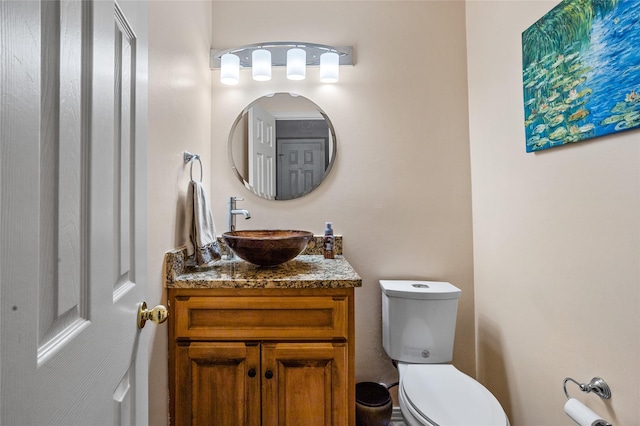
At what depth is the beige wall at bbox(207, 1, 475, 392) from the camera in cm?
184

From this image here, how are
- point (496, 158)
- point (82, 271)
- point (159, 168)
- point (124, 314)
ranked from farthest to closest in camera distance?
1. point (496, 158)
2. point (159, 168)
3. point (124, 314)
4. point (82, 271)

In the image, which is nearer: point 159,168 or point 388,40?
point 159,168

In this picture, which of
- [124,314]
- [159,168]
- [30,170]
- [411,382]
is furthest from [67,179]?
[411,382]

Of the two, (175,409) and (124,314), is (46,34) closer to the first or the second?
(124,314)

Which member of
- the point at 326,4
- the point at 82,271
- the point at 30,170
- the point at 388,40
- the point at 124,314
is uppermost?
the point at 326,4

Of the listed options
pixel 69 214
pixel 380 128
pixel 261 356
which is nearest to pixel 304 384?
pixel 261 356

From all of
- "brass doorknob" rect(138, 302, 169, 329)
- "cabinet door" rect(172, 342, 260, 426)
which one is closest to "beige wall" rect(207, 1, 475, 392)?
"cabinet door" rect(172, 342, 260, 426)

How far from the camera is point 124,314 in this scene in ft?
1.98

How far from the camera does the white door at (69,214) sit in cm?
30

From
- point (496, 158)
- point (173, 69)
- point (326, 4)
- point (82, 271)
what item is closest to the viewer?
point (82, 271)

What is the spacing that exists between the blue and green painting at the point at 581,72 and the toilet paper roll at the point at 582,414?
891 millimetres

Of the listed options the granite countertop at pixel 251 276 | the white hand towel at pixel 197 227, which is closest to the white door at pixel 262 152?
the white hand towel at pixel 197 227

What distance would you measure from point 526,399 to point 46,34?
190 centimetres

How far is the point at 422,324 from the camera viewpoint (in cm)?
155
